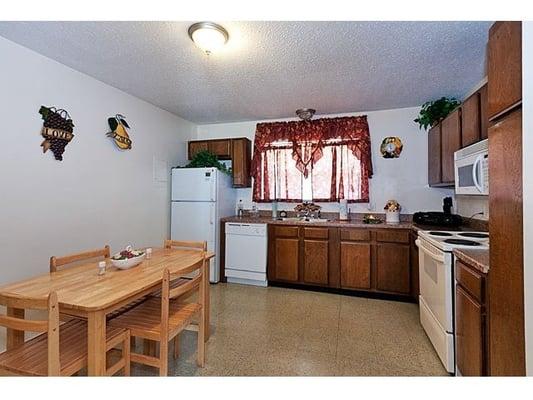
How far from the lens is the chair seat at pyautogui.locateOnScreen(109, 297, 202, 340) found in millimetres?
1563

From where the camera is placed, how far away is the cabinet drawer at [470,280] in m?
1.36

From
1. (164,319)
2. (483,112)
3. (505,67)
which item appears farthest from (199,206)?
(505,67)

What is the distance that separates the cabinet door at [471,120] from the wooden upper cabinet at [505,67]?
3.01ft

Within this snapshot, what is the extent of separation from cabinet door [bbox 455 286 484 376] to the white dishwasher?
2261mm

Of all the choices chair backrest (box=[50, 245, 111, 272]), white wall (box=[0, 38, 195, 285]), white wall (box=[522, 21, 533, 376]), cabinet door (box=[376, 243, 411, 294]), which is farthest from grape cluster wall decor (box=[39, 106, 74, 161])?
cabinet door (box=[376, 243, 411, 294])

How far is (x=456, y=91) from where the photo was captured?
2.91 meters

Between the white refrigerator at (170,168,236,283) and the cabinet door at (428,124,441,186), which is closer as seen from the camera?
the cabinet door at (428,124,441,186)

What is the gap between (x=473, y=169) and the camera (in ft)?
6.18

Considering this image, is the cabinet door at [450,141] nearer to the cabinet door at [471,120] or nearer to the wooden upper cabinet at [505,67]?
the cabinet door at [471,120]

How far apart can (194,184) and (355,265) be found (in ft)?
7.79

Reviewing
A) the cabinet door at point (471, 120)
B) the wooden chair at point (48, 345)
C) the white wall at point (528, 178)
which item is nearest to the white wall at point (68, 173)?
the wooden chair at point (48, 345)

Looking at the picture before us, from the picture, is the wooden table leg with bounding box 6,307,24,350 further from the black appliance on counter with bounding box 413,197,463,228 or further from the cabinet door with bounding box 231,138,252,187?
the black appliance on counter with bounding box 413,197,463,228
